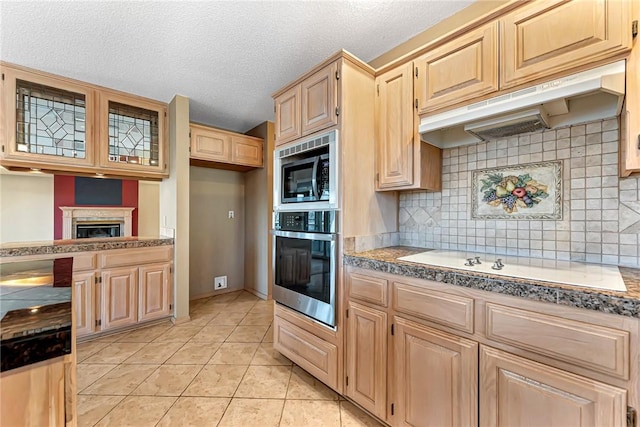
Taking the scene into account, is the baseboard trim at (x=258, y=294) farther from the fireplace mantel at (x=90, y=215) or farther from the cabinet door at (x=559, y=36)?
the cabinet door at (x=559, y=36)

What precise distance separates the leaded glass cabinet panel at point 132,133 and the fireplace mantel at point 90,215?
7.91 feet

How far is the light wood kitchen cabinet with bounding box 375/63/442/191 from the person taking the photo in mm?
1664

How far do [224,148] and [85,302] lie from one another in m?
2.07

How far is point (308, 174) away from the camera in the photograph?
184 centimetres

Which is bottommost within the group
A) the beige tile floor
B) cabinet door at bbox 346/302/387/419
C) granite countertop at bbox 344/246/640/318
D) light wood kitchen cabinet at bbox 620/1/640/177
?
the beige tile floor

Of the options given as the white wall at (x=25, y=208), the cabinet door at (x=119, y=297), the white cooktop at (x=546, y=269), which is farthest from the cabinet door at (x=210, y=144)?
the white wall at (x=25, y=208)

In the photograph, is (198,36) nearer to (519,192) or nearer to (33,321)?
(33,321)

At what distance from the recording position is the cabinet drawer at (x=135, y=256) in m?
2.52

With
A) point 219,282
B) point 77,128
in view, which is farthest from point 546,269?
point 219,282

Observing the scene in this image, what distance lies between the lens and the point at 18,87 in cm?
226

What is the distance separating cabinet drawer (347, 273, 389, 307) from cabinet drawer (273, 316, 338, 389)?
404 mm

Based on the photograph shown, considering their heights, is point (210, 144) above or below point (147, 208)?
above

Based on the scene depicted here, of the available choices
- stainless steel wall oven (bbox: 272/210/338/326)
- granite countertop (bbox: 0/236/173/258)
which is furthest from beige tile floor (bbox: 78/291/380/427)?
granite countertop (bbox: 0/236/173/258)

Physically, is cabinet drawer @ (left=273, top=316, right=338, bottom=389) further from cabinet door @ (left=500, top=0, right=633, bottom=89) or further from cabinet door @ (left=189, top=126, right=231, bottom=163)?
cabinet door @ (left=189, top=126, right=231, bottom=163)
